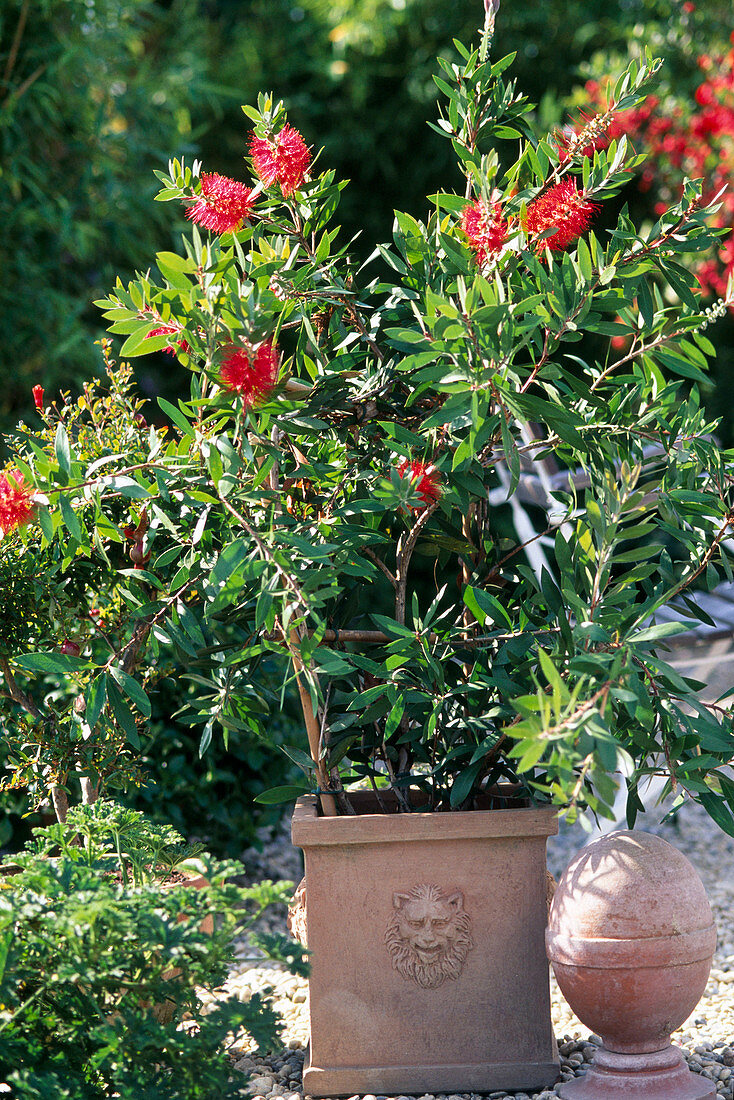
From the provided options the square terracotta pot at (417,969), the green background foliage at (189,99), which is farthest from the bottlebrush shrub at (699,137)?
the square terracotta pot at (417,969)

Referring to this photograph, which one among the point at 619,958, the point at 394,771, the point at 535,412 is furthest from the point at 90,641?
the point at 619,958

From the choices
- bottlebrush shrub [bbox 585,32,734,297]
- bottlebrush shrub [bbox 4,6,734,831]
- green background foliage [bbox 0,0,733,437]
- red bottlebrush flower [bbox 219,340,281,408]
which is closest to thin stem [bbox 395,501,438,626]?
bottlebrush shrub [bbox 4,6,734,831]

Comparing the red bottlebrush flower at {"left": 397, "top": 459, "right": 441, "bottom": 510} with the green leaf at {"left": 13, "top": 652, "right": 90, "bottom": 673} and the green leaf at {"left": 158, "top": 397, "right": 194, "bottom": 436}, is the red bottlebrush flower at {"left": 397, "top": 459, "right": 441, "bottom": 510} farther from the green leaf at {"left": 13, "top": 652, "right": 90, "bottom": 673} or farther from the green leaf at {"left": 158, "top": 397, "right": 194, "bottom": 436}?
the green leaf at {"left": 13, "top": 652, "right": 90, "bottom": 673}

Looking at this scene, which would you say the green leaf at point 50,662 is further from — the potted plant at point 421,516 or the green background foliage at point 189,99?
the green background foliage at point 189,99

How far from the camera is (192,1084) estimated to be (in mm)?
1250

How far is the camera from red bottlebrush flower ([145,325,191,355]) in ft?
4.50

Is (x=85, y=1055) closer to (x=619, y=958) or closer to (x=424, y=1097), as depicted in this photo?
(x=424, y=1097)

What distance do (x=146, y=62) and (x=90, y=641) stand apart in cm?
335

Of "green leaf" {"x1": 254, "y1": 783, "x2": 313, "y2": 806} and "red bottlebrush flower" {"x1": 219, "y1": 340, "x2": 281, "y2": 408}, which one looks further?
"green leaf" {"x1": 254, "y1": 783, "x2": 313, "y2": 806}

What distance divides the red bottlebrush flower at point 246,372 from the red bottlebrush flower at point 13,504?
352mm

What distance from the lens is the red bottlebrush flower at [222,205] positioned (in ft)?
4.75

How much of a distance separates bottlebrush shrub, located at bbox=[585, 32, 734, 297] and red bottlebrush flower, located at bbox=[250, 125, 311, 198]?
2.68 m

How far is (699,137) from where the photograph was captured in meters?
4.03

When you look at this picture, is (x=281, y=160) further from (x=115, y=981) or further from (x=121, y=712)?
(x=115, y=981)
